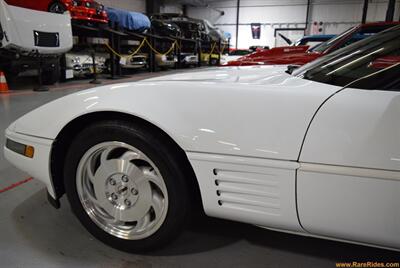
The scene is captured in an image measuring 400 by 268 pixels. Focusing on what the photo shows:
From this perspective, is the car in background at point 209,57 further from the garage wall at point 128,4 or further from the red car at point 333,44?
the red car at point 333,44

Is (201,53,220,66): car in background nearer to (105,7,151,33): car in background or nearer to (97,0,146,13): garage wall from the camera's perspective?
(105,7,151,33): car in background

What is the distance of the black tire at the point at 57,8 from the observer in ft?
19.6

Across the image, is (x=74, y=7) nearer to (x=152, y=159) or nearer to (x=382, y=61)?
(x=152, y=159)

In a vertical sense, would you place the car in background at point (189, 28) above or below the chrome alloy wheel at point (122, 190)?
above

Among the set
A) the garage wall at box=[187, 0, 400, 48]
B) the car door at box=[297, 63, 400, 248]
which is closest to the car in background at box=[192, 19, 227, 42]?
the garage wall at box=[187, 0, 400, 48]

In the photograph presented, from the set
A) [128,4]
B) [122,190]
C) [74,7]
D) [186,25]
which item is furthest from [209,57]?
[122,190]

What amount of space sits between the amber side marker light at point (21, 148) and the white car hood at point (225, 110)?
257 mm

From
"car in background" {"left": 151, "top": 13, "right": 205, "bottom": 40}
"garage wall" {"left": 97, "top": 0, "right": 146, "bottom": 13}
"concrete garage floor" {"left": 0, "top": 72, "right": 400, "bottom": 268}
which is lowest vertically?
"concrete garage floor" {"left": 0, "top": 72, "right": 400, "bottom": 268}

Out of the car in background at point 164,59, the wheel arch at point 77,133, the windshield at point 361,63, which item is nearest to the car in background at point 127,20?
the car in background at point 164,59

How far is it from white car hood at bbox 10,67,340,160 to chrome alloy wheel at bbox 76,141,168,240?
18cm

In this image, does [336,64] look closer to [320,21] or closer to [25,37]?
[25,37]

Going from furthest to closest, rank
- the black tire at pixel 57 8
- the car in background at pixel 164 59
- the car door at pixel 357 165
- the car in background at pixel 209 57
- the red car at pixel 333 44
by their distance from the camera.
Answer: the car in background at pixel 209 57
the car in background at pixel 164 59
the black tire at pixel 57 8
the red car at pixel 333 44
the car door at pixel 357 165

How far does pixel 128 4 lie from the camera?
18062 millimetres

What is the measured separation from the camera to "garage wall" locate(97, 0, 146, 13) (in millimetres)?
16755
